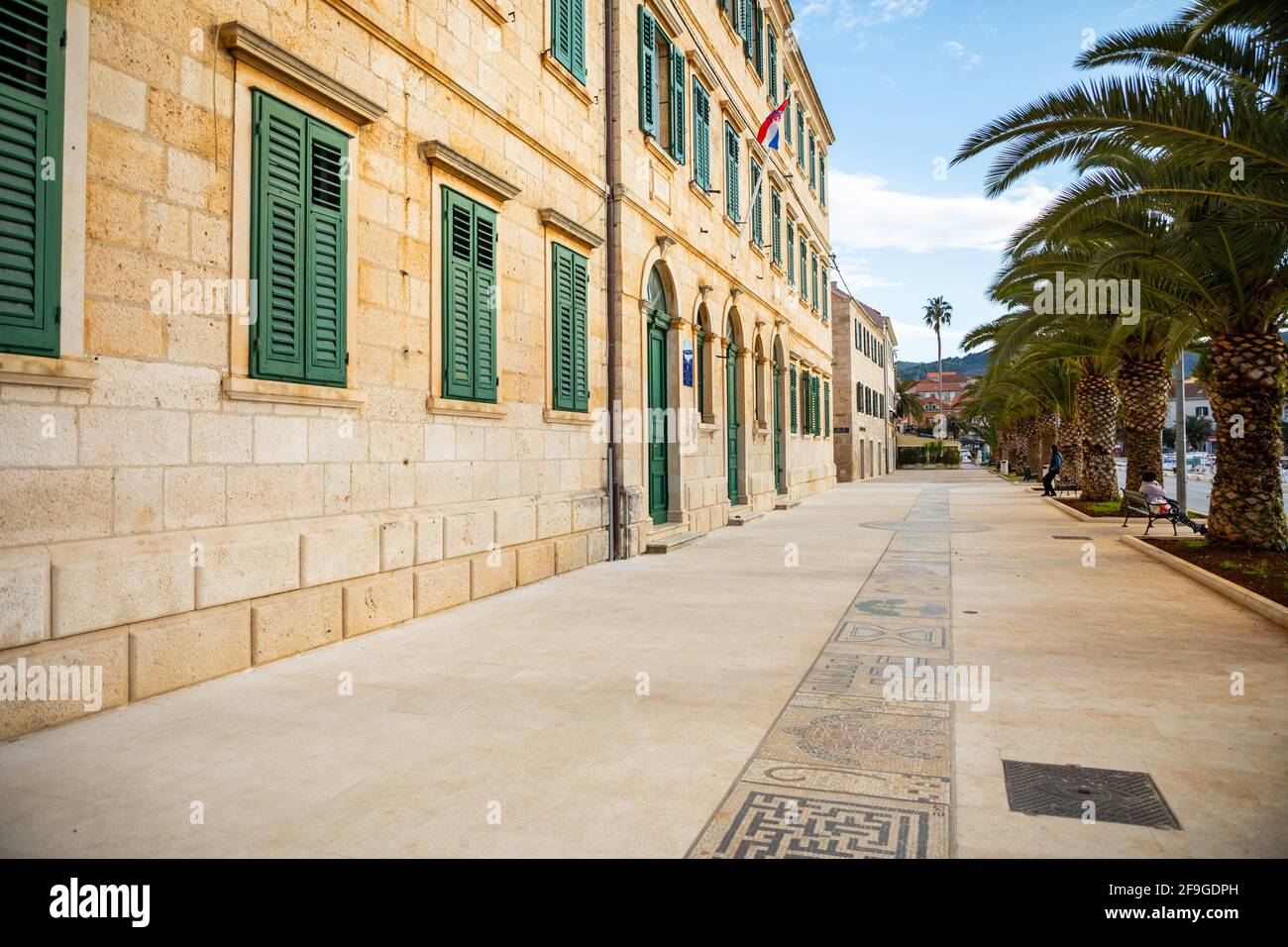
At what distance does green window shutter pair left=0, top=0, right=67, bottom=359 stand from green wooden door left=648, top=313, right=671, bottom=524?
→ 30.2ft

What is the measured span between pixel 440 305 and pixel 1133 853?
661 cm

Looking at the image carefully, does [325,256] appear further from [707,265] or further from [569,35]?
[707,265]

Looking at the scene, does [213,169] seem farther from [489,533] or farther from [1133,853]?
[1133,853]

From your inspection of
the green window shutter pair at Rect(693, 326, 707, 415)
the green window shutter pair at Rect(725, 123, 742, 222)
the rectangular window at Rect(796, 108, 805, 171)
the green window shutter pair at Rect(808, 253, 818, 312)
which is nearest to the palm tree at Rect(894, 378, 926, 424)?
the green window shutter pair at Rect(808, 253, 818, 312)

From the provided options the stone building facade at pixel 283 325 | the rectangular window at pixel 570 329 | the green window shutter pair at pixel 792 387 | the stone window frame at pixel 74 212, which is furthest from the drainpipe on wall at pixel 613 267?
the green window shutter pair at pixel 792 387

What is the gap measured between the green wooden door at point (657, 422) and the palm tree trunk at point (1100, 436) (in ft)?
40.8

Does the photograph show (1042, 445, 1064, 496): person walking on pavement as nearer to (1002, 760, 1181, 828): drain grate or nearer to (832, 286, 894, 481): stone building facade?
(832, 286, 894, 481): stone building facade

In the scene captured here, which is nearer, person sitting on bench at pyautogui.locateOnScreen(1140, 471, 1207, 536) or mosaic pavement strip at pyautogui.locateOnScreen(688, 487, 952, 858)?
mosaic pavement strip at pyautogui.locateOnScreen(688, 487, 952, 858)

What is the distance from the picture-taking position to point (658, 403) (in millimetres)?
13742

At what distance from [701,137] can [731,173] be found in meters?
2.23

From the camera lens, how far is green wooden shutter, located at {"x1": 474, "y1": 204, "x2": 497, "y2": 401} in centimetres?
820
